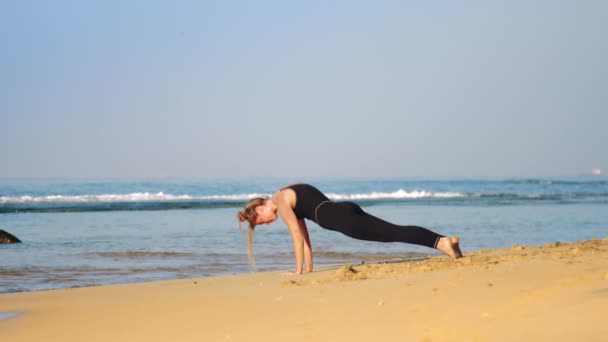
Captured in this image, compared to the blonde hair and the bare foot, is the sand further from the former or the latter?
the blonde hair

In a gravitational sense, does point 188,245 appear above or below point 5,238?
below

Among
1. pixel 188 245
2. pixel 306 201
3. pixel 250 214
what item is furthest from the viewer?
pixel 188 245

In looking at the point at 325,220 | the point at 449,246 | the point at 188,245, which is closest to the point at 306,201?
Answer: the point at 325,220

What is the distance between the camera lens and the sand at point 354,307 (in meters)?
4.62

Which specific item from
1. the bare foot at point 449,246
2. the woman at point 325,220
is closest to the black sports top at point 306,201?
the woman at point 325,220

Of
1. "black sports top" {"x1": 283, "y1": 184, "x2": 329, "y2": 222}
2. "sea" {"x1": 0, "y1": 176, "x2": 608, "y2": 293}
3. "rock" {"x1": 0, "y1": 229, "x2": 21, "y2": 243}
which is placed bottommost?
"sea" {"x1": 0, "y1": 176, "x2": 608, "y2": 293}

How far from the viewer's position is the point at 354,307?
5488mm

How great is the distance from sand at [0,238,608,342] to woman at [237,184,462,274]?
54 cm

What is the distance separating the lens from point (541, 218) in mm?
20594

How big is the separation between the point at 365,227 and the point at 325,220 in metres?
0.43

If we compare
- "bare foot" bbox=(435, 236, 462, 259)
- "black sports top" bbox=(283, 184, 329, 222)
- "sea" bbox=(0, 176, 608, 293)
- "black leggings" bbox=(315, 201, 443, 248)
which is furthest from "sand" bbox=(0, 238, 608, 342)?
"sea" bbox=(0, 176, 608, 293)

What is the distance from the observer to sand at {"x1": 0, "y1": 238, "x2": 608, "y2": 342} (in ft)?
15.2

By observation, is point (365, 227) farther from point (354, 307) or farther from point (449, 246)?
point (354, 307)

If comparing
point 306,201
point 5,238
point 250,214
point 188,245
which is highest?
point 306,201
